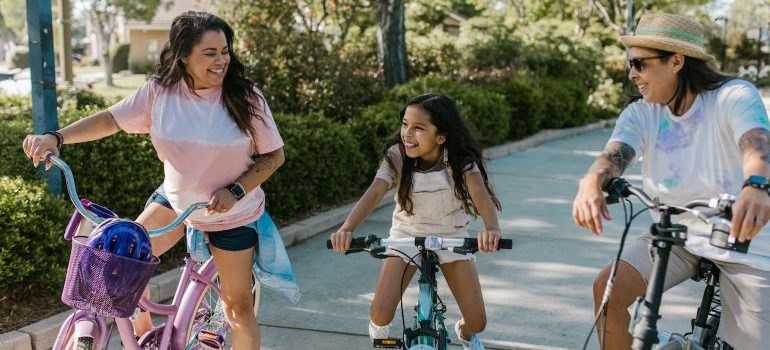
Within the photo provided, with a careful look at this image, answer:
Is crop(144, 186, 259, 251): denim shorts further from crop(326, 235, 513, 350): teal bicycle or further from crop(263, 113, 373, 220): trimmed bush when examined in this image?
crop(263, 113, 373, 220): trimmed bush

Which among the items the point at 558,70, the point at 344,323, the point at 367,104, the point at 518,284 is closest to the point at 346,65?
the point at 367,104

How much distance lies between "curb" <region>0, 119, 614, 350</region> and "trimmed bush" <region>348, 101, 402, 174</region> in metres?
0.69

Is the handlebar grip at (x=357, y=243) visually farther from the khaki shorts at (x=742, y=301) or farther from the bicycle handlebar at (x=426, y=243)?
the khaki shorts at (x=742, y=301)

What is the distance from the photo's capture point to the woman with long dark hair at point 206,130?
3.45 meters

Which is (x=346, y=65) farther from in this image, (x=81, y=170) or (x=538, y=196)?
(x=81, y=170)

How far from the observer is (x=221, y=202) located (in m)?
3.38

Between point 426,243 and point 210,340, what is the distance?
1.25 metres

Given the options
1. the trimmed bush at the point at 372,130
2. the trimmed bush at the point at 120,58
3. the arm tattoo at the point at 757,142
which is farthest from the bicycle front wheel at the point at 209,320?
the trimmed bush at the point at 120,58

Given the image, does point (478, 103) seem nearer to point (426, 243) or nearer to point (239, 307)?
point (239, 307)

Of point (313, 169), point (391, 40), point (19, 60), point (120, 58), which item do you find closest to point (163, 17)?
point (120, 58)

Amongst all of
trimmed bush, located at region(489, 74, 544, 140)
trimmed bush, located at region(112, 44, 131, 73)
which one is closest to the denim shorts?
trimmed bush, located at region(489, 74, 544, 140)

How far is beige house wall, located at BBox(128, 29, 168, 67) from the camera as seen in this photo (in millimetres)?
59969

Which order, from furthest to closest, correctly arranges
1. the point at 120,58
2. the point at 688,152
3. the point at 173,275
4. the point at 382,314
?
the point at 120,58
the point at 173,275
the point at 382,314
the point at 688,152

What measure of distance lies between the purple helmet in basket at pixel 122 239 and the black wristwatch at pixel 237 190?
49 cm
